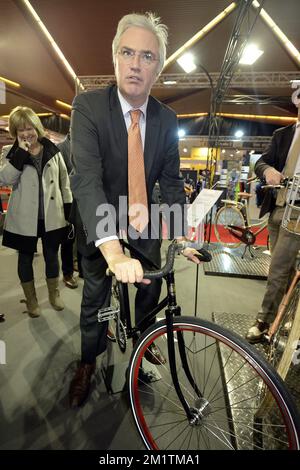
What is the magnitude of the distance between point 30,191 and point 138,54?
1465mm

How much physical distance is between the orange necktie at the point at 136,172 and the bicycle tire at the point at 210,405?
1.98 ft

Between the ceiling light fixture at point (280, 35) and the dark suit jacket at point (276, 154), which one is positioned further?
the ceiling light fixture at point (280, 35)

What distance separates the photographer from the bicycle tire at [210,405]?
3.05 ft

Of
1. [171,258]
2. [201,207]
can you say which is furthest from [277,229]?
[171,258]

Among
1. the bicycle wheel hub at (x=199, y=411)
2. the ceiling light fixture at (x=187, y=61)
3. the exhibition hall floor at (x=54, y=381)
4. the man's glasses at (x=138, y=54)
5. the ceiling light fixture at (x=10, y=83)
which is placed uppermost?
the ceiling light fixture at (x=10, y=83)

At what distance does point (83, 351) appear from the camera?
5.50 feet

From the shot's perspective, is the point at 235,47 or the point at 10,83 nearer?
the point at 235,47

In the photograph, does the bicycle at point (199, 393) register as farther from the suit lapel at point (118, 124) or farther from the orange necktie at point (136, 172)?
the suit lapel at point (118, 124)

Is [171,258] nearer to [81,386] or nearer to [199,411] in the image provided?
[199,411]

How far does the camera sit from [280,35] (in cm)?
604

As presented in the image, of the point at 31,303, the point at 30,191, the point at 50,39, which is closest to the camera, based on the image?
the point at 30,191

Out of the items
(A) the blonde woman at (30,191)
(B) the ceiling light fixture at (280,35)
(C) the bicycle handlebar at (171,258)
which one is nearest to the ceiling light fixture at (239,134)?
(B) the ceiling light fixture at (280,35)

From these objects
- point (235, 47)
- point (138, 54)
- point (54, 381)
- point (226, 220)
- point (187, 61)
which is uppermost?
point (187, 61)

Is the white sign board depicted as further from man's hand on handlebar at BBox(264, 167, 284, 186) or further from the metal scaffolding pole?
the metal scaffolding pole
